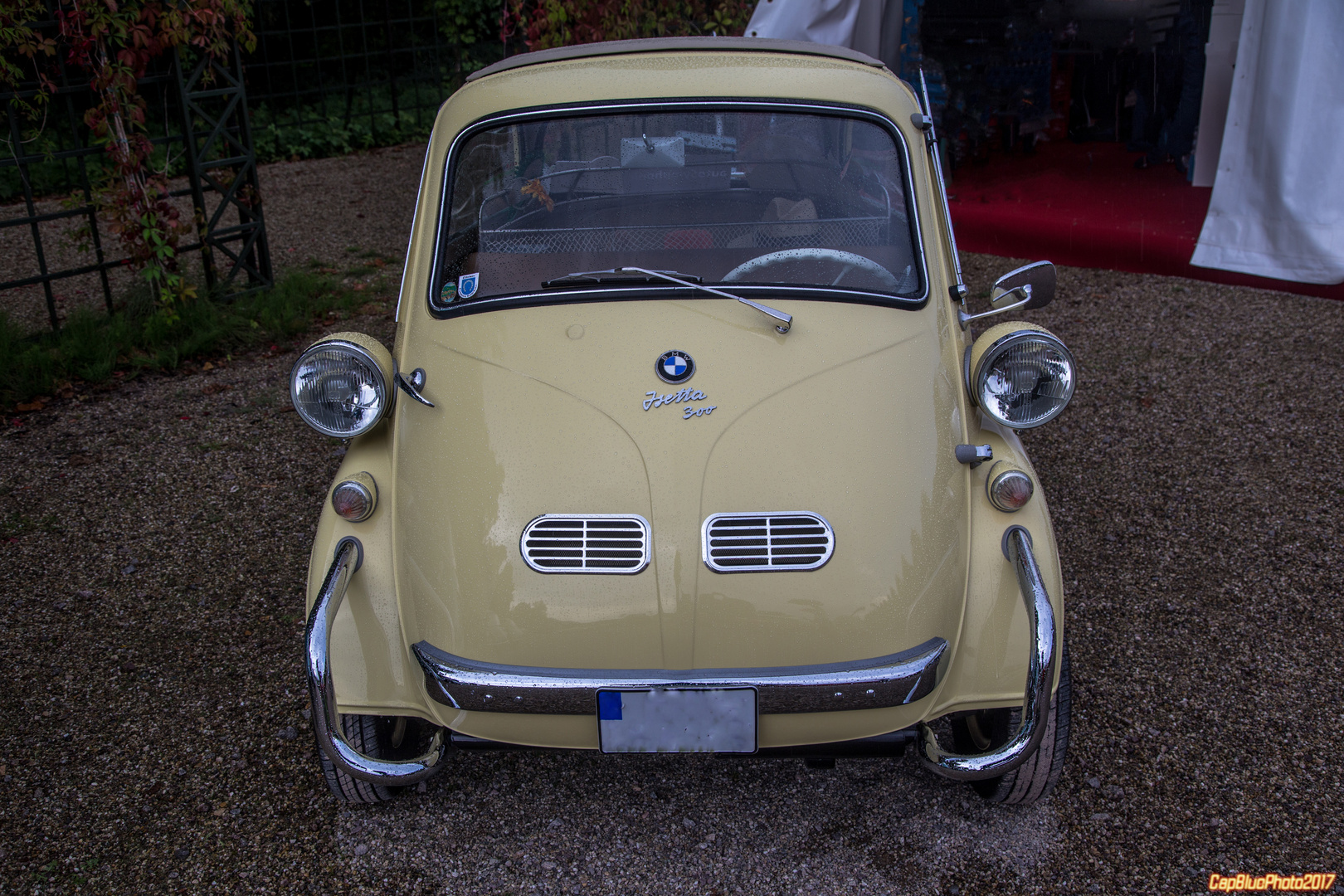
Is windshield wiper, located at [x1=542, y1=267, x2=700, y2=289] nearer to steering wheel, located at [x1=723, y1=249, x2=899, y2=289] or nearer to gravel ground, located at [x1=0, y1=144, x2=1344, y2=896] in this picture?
steering wheel, located at [x1=723, y1=249, x2=899, y2=289]

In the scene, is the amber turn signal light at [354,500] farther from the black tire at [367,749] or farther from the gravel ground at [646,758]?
the gravel ground at [646,758]

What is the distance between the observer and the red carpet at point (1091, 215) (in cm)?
716

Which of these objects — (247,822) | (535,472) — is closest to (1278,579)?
(535,472)

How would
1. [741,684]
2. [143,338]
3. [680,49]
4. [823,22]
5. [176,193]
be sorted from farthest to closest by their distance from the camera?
[823,22] → [176,193] → [143,338] → [680,49] → [741,684]

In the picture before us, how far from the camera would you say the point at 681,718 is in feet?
7.48

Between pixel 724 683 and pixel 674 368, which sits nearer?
pixel 724 683

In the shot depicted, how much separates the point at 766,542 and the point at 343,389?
3.96 feet

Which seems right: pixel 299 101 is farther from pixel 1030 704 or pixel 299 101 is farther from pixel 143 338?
pixel 1030 704

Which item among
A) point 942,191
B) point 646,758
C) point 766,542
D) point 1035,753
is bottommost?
point 646,758

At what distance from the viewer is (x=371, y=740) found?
263 cm

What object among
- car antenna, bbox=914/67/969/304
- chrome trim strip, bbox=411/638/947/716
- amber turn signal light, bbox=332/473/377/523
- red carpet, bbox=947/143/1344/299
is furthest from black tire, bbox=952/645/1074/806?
red carpet, bbox=947/143/1344/299

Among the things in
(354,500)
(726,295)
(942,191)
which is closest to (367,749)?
(354,500)

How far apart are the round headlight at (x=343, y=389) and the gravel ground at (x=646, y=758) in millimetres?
1063

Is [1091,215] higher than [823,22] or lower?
lower
